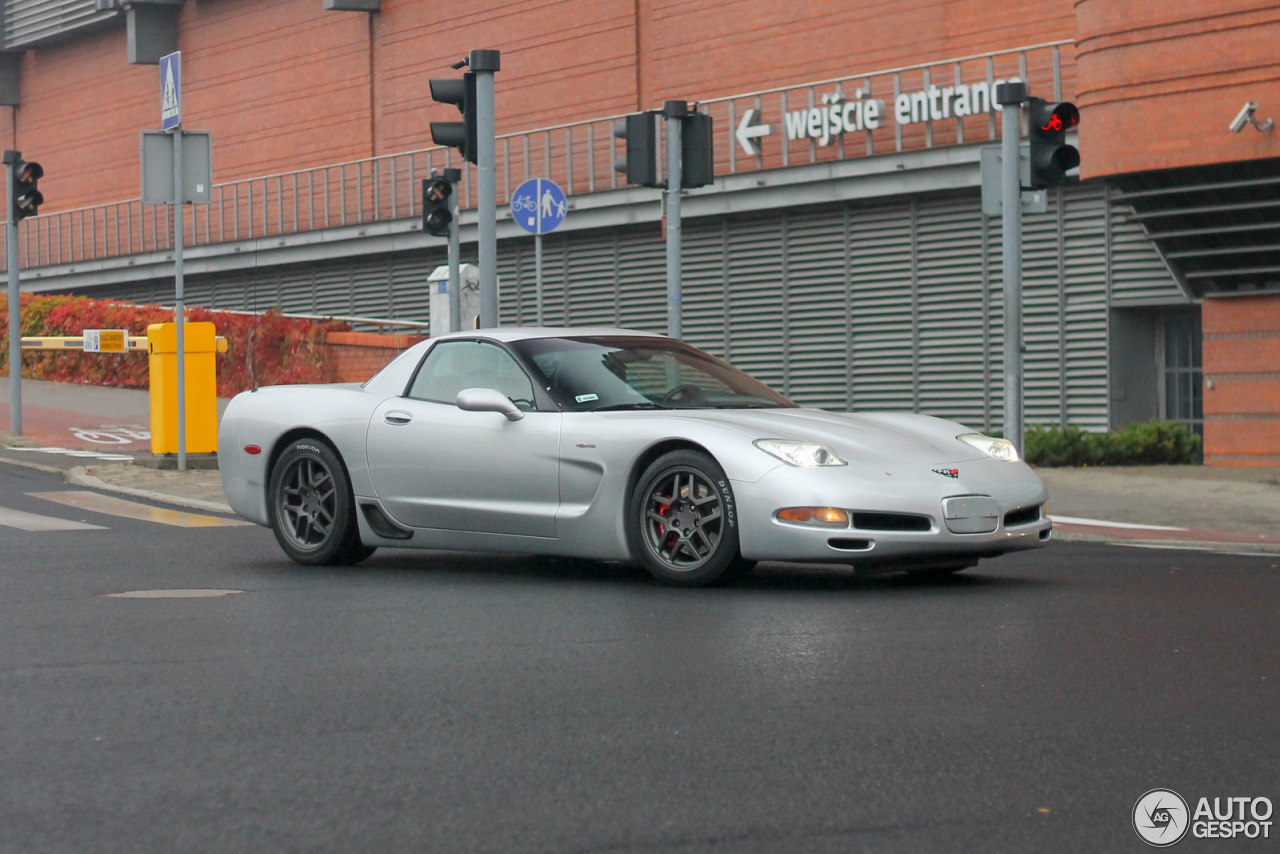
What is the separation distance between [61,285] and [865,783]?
39173 mm

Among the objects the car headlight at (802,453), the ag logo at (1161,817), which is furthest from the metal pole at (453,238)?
the ag logo at (1161,817)

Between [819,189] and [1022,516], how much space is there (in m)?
15.3

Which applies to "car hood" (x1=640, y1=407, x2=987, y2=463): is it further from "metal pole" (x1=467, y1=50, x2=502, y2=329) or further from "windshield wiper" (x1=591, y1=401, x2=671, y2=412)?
"metal pole" (x1=467, y1=50, x2=502, y2=329)

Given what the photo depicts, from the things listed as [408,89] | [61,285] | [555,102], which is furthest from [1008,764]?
[61,285]

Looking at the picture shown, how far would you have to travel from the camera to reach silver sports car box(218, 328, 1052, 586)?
8633 mm

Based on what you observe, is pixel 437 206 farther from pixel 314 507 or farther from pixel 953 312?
pixel 314 507

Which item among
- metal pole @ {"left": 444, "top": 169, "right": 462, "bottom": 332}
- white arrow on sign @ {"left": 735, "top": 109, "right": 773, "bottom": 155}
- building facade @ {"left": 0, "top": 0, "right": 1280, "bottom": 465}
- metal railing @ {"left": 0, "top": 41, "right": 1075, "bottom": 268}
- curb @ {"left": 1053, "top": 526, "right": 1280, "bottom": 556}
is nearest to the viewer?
curb @ {"left": 1053, "top": 526, "right": 1280, "bottom": 556}

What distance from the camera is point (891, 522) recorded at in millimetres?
8633

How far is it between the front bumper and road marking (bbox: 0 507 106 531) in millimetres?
5571

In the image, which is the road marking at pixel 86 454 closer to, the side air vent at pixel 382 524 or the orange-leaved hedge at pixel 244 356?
the side air vent at pixel 382 524

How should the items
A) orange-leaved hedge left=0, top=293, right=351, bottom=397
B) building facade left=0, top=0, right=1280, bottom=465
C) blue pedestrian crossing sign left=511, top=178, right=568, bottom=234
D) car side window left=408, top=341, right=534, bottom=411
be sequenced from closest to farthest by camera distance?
car side window left=408, top=341, right=534, bottom=411 → blue pedestrian crossing sign left=511, top=178, right=568, bottom=234 → building facade left=0, top=0, right=1280, bottom=465 → orange-leaved hedge left=0, top=293, right=351, bottom=397

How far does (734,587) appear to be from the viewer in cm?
898
